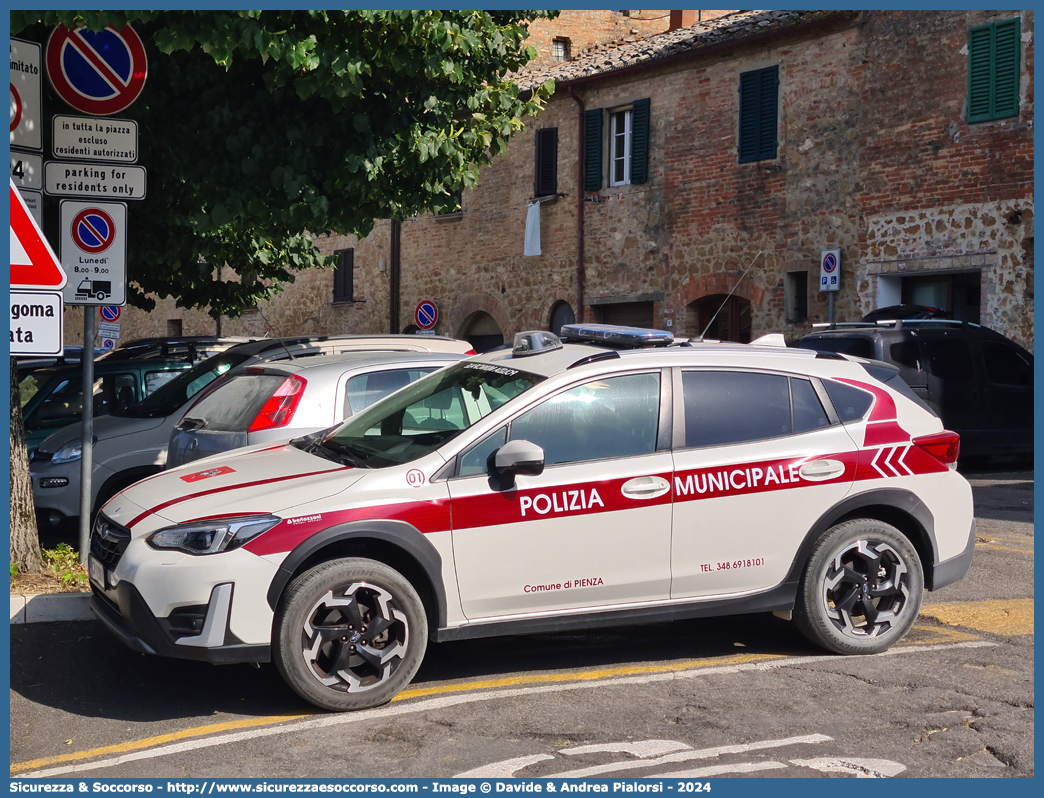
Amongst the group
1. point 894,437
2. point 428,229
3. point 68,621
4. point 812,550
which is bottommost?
point 68,621

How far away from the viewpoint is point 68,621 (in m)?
6.91

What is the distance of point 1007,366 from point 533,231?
12.0 m

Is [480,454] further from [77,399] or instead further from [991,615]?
[77,399]

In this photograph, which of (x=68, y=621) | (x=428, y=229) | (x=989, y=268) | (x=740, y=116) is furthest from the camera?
(x=428, y=229)

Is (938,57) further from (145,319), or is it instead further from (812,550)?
(145,319)

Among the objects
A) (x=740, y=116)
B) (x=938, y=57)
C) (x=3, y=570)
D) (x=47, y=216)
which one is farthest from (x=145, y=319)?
(x=3, y=570)

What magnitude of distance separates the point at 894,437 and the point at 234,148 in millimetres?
5775

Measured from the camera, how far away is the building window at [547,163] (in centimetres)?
2562

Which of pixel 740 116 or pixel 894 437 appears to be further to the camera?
pixel 740 116

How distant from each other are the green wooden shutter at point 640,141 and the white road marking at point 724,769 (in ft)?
65.4

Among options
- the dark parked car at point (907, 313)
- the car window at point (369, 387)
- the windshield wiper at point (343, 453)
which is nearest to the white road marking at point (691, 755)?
the windshield wiper at point (343, 453)

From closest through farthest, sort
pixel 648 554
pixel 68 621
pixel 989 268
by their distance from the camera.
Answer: pixel 648 554 < pixel 68 621 < pixel 989 268

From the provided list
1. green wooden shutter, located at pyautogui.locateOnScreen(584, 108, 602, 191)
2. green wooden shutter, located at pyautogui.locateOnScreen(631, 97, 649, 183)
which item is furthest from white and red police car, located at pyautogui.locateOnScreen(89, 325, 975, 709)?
green wooden shutter, located at pyautogui.locateOnScreen(584, 108, 602, 191)

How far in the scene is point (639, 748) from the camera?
479 centimetres
